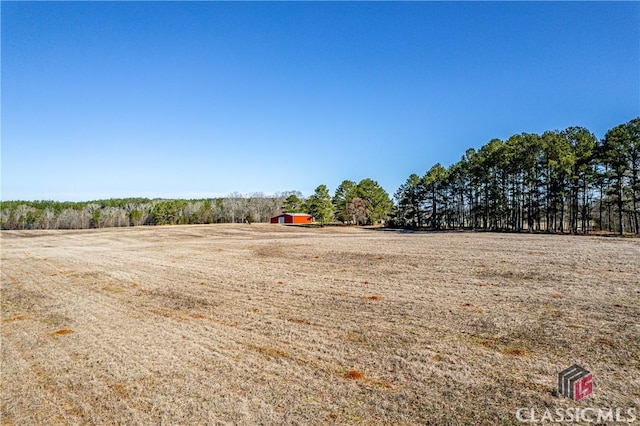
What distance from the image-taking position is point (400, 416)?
4.99 meters

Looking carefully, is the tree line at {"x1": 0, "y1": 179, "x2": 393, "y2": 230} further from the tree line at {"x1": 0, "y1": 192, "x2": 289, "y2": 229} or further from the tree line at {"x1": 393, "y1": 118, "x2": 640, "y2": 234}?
the tree line at {"x1": 393, "y1": 118, "x2": 640, "y2": 234}

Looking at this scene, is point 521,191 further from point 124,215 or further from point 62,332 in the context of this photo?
point 124,215

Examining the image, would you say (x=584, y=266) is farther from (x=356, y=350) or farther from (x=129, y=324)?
(x=129, y=324)

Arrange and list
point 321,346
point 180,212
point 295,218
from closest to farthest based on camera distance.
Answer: point 321,346 → point 295,218 → point 180,212

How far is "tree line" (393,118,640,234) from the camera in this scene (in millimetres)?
36375

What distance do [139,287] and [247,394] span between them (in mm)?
11359

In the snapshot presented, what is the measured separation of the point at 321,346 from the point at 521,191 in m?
48.8

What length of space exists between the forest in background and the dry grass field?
2915 centimetres

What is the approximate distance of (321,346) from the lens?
768 centimetres

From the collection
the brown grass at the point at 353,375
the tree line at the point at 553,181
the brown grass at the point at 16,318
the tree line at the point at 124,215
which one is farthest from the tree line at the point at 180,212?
the brown grass at the point at 353,375

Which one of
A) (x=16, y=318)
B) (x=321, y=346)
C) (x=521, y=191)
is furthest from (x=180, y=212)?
(x=321, y=346)

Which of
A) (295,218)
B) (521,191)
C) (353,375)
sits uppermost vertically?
(521,191)

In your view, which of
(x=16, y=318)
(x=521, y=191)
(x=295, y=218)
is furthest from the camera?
(x=295, y=218)

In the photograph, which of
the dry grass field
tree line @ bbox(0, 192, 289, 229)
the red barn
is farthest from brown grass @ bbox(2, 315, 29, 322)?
tree line @ bbox(0, 192, 289, 229)
